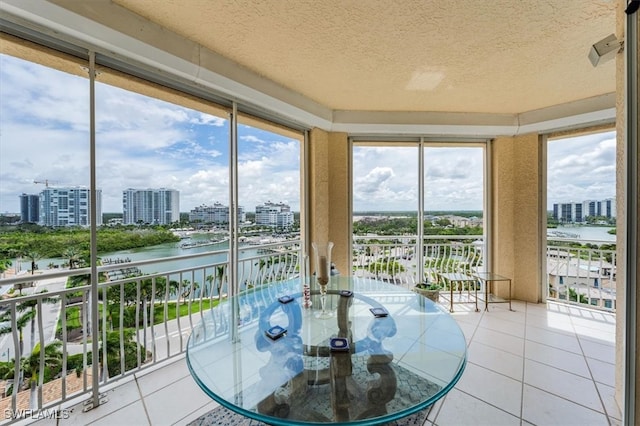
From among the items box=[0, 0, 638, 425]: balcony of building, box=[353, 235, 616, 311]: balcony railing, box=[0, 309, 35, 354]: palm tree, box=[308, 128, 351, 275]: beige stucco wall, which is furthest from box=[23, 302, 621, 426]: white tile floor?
box=[308, 128, 351, 275]: beige stucco wall

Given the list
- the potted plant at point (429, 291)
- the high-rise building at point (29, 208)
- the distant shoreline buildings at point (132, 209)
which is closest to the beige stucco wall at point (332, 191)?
the distant shoreline buildings at point (132, 209)

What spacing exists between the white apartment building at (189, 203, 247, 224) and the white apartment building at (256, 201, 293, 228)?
506 mm

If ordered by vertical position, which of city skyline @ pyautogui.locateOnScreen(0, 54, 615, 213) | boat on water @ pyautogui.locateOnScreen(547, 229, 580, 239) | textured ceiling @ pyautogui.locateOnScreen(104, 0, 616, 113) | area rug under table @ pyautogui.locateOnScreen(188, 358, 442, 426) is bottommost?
area rug under table @ pyautogui.locateOnScreen(188, 358, 442, 426)

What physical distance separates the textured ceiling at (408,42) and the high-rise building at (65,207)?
4.26ft

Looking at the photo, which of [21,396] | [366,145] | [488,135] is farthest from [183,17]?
[488,135]

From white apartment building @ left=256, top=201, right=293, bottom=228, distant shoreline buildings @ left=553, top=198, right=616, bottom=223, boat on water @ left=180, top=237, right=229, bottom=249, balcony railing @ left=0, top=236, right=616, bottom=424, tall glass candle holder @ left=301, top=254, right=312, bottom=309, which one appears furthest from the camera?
distant shoreline buildings @ left=553, top=198, right=616, bottom=223

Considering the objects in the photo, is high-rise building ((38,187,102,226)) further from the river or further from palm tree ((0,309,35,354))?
the river

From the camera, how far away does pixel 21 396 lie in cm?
190

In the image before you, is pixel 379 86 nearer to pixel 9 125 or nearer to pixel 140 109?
pixel 140 109

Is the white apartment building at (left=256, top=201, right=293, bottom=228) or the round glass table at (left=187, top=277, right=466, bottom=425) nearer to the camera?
the round glass table at (left=187, top=277, right=466, bottom=425)

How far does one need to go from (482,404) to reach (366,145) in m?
3.20

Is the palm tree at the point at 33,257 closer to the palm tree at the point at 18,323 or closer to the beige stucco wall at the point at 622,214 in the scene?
the palm tree at the point at 18,323

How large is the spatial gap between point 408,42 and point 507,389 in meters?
2.75

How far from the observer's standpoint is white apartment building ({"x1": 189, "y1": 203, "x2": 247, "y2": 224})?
2.56 metres
